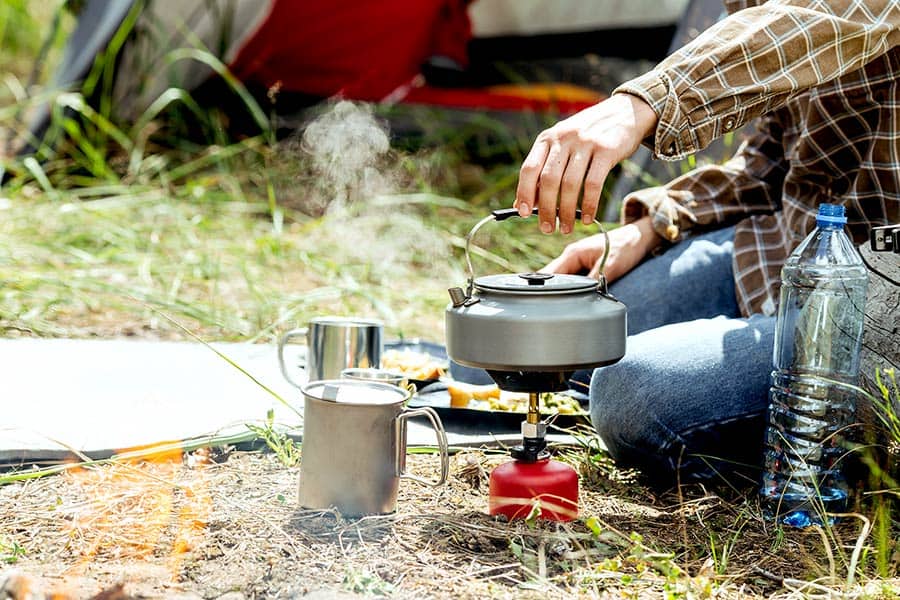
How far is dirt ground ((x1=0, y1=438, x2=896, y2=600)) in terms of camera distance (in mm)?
1386

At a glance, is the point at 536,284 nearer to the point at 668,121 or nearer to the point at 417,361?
the point at 668,121

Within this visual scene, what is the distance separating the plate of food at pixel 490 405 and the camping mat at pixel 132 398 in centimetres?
2

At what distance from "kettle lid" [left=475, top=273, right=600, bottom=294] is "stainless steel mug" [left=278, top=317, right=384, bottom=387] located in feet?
1.89

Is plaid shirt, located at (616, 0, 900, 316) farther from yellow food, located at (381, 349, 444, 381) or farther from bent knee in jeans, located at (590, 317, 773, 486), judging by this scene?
yellow food, located at (381, 349, 444, 381)

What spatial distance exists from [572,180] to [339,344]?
0.77 metres

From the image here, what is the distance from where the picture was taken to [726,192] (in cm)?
221

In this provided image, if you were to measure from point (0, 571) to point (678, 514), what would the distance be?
3.28ft

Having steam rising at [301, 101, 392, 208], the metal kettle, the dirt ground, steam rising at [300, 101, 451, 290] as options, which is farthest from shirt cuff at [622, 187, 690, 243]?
steam rising at [301, 101, 392, 208]

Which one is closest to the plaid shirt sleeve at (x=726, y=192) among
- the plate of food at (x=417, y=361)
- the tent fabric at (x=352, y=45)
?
the plate of food at (x=417, y=361)

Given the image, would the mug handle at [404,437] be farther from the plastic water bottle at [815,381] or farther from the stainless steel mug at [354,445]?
the plastic water bottle at [815,381]

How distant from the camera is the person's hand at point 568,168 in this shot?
1451mm

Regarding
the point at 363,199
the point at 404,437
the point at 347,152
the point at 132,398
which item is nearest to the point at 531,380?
the point at 404,437

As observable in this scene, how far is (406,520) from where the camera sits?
1.62 m

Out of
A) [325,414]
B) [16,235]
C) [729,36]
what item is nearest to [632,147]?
[729,36]
